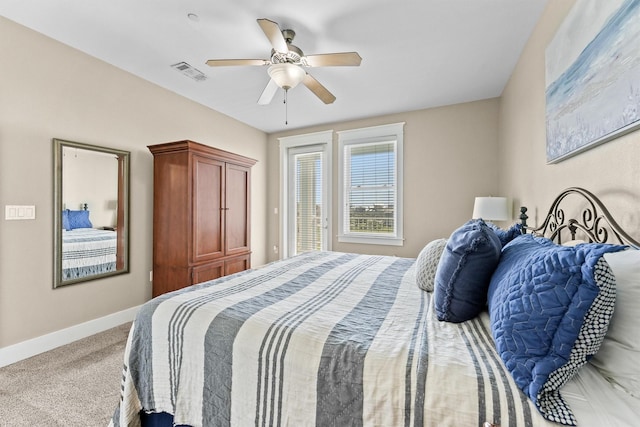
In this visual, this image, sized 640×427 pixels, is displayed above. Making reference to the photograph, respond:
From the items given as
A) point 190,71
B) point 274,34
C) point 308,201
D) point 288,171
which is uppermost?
point 190,71

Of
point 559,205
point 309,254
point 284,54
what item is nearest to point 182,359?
point 309,254

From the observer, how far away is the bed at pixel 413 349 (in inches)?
26.9

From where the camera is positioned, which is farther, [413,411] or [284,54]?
[284,54]

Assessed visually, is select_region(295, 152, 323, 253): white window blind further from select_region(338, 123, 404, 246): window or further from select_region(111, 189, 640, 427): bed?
select_region(111, 189, 640, 427): bed

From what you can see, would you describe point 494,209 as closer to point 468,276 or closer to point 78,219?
point 468,276

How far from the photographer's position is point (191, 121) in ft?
12.0

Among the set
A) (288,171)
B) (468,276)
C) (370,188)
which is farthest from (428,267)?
(288,171)

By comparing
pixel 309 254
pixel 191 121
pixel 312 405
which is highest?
pixel 191 121

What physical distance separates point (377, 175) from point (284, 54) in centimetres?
255

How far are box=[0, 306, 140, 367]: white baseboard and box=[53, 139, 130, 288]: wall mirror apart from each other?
0.43 meters

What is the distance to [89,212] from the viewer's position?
2.66 meters

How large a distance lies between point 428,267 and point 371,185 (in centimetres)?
287

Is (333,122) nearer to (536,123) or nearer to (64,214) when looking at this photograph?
(536,123)

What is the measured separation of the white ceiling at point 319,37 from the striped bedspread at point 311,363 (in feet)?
6.68
